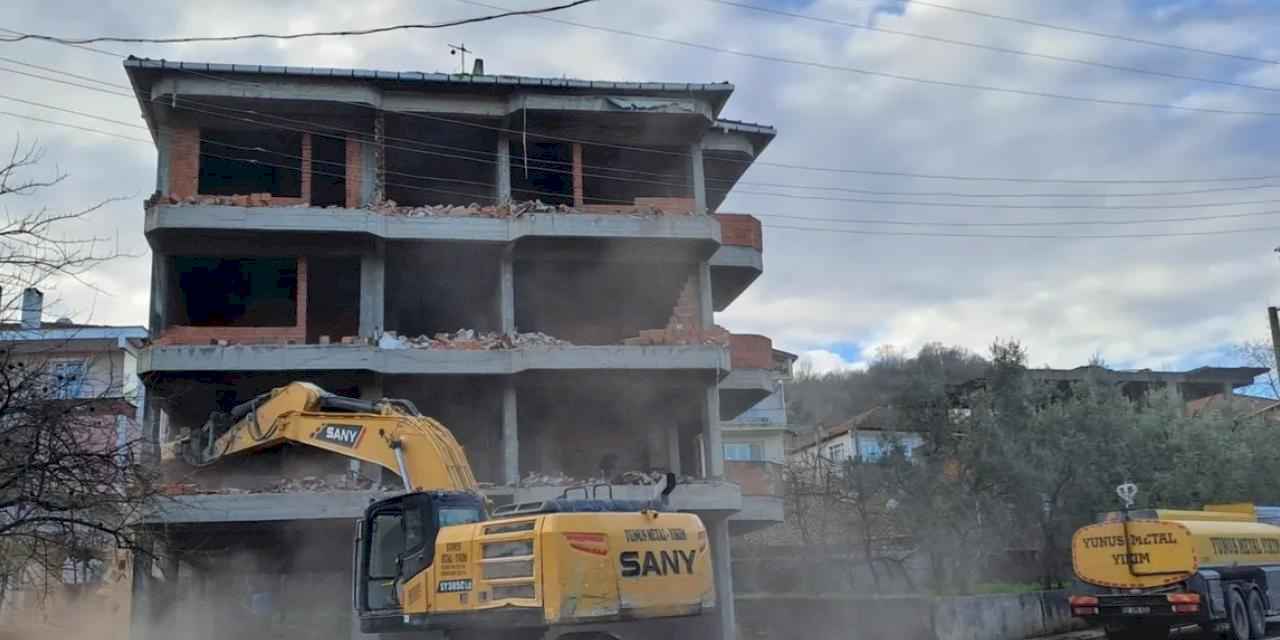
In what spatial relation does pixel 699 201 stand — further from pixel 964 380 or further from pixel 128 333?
pixel 128 333

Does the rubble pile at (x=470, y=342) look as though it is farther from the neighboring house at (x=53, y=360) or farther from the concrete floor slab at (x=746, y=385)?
the neighboring house at (x=53, y=360)

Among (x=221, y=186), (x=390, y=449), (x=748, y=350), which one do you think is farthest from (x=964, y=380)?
(x=221, y=186)

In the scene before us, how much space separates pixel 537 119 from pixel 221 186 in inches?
362

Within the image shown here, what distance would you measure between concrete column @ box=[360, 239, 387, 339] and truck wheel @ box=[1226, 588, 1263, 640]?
18441mm

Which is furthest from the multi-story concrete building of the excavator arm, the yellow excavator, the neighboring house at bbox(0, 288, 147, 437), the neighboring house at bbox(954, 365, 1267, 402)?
the neighboring house at bbox(954, 365, 1267, 402)

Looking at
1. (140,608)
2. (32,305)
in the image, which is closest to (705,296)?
(140,608)

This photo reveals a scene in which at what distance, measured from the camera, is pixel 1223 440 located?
103 ft

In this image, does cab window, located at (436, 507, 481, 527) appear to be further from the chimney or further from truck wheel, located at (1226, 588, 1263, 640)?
truck wheel, located at (1226, 588, 1263, 640)

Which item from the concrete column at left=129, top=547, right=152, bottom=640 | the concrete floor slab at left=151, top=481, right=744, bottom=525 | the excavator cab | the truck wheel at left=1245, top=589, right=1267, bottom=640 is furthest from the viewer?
the concrete column at left=129, top=547, right=152, bottom=640

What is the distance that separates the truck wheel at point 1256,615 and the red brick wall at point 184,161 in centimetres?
2385

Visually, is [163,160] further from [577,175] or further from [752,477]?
[752,477]

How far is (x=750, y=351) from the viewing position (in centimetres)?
2738

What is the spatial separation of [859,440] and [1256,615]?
23002 mm

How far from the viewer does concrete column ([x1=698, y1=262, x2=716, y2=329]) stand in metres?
26.9
